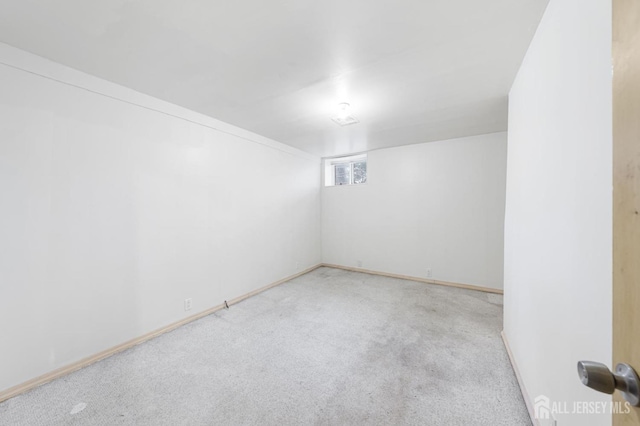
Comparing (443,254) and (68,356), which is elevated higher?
(443,254)

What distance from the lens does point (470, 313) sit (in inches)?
111

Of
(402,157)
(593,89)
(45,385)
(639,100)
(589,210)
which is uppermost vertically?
(402,157)

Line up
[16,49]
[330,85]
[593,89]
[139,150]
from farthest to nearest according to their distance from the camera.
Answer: [139,150] → [330,85] → [16,49] → [593,89]

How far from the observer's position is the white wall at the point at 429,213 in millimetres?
3520

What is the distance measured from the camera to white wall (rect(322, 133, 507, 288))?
352cm

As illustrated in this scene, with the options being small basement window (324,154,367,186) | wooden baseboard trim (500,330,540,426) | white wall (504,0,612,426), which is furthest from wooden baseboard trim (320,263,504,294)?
white wall (504,0,612,426)

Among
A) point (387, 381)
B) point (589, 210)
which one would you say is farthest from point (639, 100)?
point (387, 381)

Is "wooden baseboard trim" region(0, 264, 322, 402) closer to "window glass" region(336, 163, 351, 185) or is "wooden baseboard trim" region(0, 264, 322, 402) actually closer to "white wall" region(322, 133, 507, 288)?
"white wall" region(322, 133, 507, 288)

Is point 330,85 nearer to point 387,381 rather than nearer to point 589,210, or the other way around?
point 589,210

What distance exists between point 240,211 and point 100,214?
1531 mm

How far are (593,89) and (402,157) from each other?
11.6 feet

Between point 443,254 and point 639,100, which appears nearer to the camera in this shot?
point 639,100

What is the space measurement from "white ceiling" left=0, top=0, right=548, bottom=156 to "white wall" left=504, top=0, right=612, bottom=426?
0.39m

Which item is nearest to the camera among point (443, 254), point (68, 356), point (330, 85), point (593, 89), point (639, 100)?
point (639, 100)
